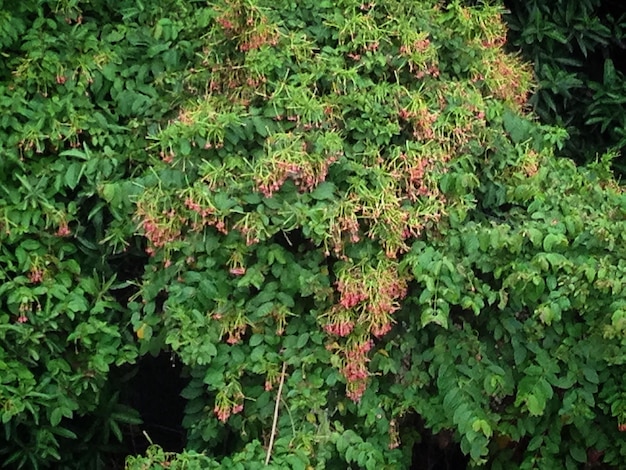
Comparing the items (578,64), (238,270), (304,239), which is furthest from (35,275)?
(578,64)

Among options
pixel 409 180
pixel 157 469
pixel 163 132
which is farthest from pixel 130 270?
pixel 409 180

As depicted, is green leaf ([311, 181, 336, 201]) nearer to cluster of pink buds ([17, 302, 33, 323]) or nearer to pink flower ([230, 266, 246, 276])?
pink flower ([230, 266, 246, 276])

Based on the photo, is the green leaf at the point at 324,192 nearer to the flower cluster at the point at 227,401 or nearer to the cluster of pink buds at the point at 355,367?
the cluster of pink buds at the point at 355,367

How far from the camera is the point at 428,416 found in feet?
8.42

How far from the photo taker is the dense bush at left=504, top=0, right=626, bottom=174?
13.1 feet

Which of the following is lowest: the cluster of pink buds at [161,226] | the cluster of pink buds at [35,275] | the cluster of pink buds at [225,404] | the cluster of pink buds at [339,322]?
the cluster of pink buds at [225,404]

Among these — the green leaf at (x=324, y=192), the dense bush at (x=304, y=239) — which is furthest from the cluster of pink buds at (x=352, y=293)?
the green leaf at (x=324, y=192)

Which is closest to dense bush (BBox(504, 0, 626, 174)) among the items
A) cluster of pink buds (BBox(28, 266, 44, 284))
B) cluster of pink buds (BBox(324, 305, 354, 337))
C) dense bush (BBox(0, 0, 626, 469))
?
dense bush (BBox(0, 0, 626, 469))

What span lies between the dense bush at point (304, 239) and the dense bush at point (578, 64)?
1.16 metres

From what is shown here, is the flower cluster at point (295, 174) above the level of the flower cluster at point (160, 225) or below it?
above

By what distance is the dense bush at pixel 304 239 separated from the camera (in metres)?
2.44

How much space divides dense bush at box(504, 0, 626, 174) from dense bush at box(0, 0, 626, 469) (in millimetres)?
1162

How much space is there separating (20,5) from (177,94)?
0.61m

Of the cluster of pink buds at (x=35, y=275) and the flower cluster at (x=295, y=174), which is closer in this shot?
the flower cluster at (x=295, y=174)
